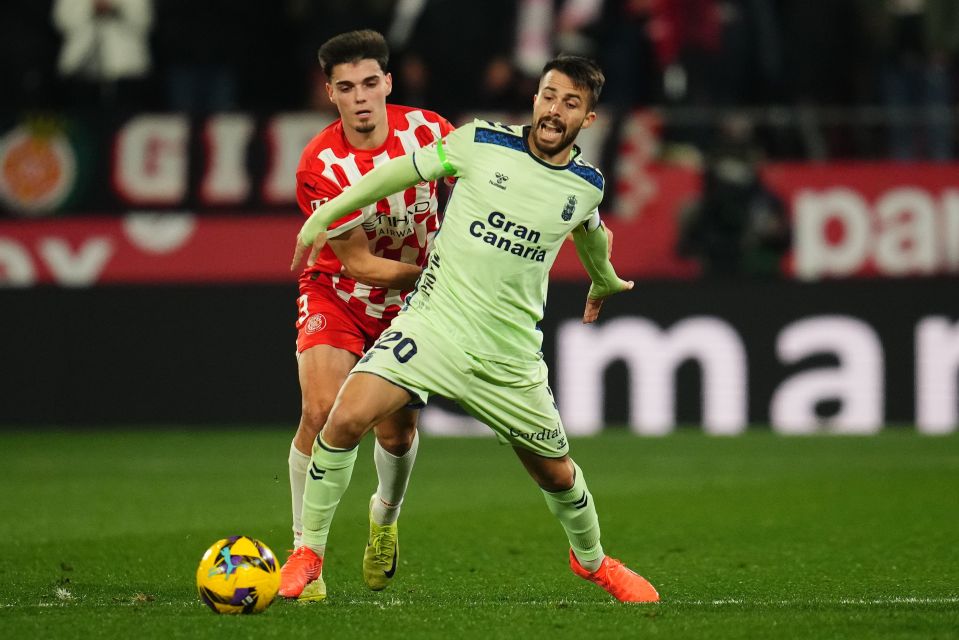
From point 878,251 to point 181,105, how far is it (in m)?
6.14

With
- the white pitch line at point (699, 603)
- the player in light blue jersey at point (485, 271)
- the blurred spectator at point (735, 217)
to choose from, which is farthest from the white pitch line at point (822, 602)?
the blurred spectator at point (735, 217)

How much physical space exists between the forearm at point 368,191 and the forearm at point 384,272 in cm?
40

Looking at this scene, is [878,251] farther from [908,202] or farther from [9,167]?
[9,167]

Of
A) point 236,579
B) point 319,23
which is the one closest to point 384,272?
point 236,579

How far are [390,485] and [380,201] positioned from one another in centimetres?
117

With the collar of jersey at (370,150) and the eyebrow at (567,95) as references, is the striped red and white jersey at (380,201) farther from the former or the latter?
the eyebrow at (567,95)

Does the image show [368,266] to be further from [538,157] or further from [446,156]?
[538,157]

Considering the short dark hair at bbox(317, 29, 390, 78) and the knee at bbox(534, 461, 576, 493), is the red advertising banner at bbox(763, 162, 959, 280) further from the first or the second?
the knee at bbox(534, 461, 576, 493)

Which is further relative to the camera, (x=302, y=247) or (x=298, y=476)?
(x=298, y=476)

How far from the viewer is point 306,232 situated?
232 inches

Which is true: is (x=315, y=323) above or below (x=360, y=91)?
below

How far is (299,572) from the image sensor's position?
620 cm

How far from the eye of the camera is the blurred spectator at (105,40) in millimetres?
14070

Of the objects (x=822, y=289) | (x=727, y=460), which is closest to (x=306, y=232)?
(x=727, y=460)
